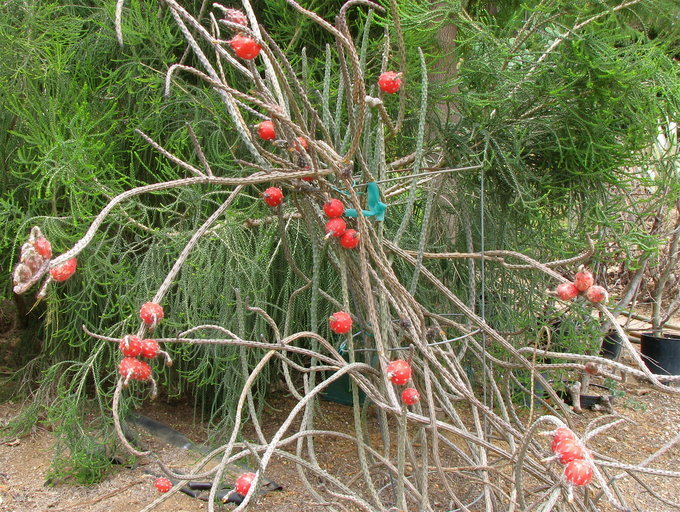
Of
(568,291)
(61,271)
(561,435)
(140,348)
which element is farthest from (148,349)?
(568,291)

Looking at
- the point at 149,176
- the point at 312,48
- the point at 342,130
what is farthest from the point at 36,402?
the point at 312,48

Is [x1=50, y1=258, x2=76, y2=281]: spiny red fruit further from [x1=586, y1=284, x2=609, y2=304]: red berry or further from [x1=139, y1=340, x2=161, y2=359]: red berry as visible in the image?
[x1=586, y1=284, x2=609, y2=304]: red berry

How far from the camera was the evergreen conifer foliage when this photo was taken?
1082mm

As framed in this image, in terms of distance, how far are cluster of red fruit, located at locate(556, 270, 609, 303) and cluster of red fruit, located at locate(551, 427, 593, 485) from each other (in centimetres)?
28

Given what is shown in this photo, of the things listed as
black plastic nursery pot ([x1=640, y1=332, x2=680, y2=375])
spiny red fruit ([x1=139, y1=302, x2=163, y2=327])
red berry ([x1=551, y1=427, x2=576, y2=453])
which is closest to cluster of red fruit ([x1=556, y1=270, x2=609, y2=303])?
red berry ([x1=551, y1=427, x2=576, y2=453])

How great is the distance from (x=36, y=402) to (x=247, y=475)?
1.63 m

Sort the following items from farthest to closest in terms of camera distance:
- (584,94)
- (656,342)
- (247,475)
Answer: (656,342)
(584,94)
(247,475)

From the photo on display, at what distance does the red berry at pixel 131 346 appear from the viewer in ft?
2.61

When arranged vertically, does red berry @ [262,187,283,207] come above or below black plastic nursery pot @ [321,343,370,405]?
above

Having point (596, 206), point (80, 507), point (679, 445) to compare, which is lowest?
point (679, 445)

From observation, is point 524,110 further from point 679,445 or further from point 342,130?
point 679,445

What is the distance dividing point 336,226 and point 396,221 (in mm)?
1040

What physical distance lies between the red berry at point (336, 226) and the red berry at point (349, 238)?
1 cm

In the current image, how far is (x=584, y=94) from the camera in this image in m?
1.48
